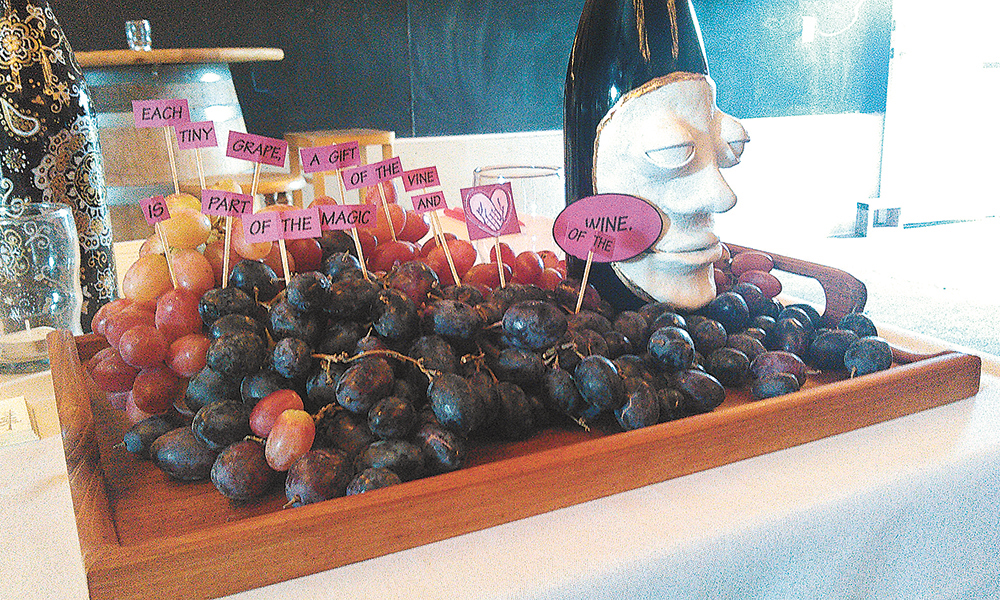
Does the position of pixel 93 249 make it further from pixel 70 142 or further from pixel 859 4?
pixel 859 4

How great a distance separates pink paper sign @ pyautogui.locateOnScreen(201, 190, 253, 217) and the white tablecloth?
251 millimetres

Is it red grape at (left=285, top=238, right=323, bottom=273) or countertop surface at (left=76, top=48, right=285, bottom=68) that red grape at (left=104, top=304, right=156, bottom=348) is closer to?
red grape at (left=285, top=238, right=323, bottom=273)

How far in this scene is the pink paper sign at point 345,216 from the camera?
2.07ft

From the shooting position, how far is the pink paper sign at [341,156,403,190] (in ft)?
2.29

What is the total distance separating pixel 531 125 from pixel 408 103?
2.45 feet

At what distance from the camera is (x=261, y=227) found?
601mm

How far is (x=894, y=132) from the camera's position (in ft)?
16.5

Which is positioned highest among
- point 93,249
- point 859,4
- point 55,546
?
point 859,4

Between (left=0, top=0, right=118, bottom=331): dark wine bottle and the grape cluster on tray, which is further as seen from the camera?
(left=0, top=0, right=118, bottom=331): dark wine bottle

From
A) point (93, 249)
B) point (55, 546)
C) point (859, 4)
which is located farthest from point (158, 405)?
point (859, 4)

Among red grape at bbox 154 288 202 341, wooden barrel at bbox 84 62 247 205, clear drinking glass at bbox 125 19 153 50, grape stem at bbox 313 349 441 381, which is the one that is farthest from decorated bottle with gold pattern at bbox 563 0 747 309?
clear drinking glass at bbox 125 19 153 50

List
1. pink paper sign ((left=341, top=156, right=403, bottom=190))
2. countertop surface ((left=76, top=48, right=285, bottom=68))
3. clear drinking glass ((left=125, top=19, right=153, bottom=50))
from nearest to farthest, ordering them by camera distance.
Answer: pink paper sign ((left=341, top=156, right=403, bottom=190)) → countertop surface ((left=76, top=48, right=285, bottom=68)) → clear drinking glass ((left=125, top=19, right=153, bottom=50))

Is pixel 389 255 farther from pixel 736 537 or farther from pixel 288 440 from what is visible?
pixel 736 537

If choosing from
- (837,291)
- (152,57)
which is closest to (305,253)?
(837,291)
